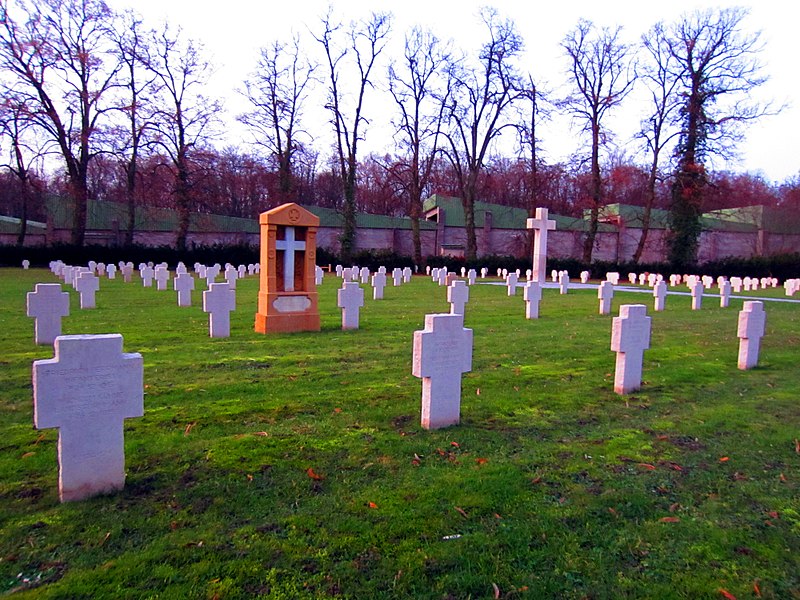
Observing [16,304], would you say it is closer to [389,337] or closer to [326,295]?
[326,295]

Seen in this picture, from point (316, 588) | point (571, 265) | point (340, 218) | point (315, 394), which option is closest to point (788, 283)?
point (571, 265)

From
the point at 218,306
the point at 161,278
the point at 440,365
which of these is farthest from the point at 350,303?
the point at 161,278

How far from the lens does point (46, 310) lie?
9.02 metres

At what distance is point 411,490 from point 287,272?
25.8 feet

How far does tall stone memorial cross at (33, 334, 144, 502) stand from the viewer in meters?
3.41

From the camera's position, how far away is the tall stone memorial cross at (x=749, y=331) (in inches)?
316

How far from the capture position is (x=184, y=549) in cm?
297

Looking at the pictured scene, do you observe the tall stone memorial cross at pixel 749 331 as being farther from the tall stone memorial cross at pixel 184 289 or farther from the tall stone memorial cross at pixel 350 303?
the tall stone memorial cross at pixel 184 289

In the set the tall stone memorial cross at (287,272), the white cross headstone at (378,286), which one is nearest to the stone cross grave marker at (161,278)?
the white cross headstone at (378,286)

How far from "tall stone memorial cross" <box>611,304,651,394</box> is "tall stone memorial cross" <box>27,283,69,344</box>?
26.3 feet

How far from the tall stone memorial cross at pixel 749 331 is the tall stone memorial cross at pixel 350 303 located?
631 cm

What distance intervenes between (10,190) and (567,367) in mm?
47530

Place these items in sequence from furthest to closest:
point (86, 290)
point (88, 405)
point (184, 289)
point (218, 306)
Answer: point (184, 289)
point (86, 290)
point (218, 306)
point (88, 405)

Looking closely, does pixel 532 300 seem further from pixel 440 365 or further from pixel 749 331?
pixel 440 365
